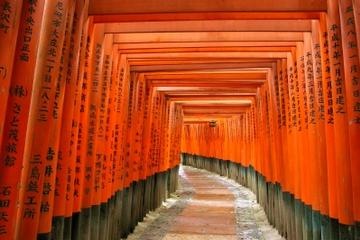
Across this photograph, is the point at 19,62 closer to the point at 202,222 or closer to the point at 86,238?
the point at 86,238

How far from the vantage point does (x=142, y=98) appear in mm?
7375

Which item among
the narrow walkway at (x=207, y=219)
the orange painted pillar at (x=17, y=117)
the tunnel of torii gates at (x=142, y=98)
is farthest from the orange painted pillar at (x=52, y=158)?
the narrow walkway at (x=207, y=219)

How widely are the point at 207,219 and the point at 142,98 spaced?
3.28 meters

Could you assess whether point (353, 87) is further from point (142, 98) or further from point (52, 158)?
point (142, 98)

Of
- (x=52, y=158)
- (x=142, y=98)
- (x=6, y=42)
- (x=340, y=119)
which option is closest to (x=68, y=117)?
(x=52, y=158)

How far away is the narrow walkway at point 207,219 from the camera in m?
6.78

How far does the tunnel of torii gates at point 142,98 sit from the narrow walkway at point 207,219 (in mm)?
393

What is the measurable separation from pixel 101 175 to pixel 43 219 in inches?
72.9

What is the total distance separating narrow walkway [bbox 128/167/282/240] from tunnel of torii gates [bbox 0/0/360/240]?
39 centimetres

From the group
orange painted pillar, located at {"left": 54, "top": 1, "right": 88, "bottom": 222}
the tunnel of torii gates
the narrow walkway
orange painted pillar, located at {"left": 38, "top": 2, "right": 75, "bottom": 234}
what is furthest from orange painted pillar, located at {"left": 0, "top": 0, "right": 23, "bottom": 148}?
the narrow walkway

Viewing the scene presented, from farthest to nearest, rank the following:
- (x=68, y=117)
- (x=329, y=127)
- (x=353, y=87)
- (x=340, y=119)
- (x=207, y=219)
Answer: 1. (x=207, y=219)
2. (x=329, y=127)
3. (x=68, y=117)
4. (x=340, y=119)
5. (x=353, y=87)

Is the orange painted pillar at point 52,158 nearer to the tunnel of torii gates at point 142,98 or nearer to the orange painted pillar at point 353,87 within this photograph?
the tunnel of torii gates at point 142,98

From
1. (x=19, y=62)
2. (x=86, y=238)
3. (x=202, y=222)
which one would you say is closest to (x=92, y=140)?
(x=86, y=238)

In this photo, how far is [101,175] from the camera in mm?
4805
